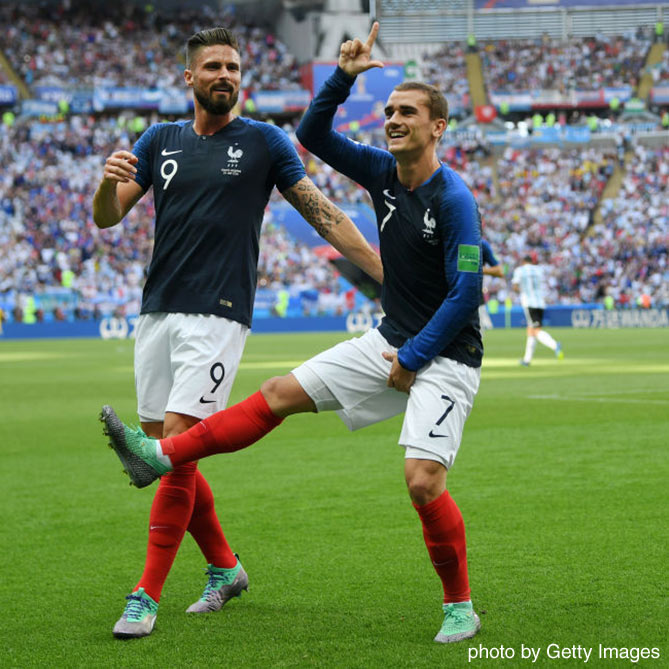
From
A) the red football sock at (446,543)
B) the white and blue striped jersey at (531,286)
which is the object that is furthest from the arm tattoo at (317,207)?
the white and blue striped jersey at (531,286)

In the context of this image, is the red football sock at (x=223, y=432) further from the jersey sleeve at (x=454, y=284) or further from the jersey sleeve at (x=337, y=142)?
the jersey sleeve at (x=337, y=142)

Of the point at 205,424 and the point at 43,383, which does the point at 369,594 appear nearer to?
the point at 205,424

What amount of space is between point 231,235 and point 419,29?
5825 cm

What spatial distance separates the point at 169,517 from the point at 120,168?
5.02 feet

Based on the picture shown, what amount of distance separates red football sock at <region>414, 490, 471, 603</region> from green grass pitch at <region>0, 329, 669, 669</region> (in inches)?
8.1

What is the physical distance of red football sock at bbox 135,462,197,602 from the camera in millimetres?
4797

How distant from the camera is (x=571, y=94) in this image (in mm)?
55250

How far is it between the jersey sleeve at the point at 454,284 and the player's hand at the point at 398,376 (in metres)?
0.04

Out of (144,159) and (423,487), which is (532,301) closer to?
(144,159)

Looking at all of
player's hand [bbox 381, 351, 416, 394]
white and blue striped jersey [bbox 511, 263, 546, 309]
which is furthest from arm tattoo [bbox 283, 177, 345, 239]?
white and blue striped jersey [bbox 511, 263, 546, 309]

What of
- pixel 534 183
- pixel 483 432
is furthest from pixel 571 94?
pixel 483 432

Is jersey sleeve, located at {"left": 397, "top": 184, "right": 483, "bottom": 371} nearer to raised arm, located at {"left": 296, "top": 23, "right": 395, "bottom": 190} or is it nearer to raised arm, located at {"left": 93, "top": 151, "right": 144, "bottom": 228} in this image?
raised arm, located at {"left": 296, "top": 23, "right": 395, "bottom": 190}

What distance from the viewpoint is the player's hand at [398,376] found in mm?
4582

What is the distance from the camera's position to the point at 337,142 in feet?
16.5
